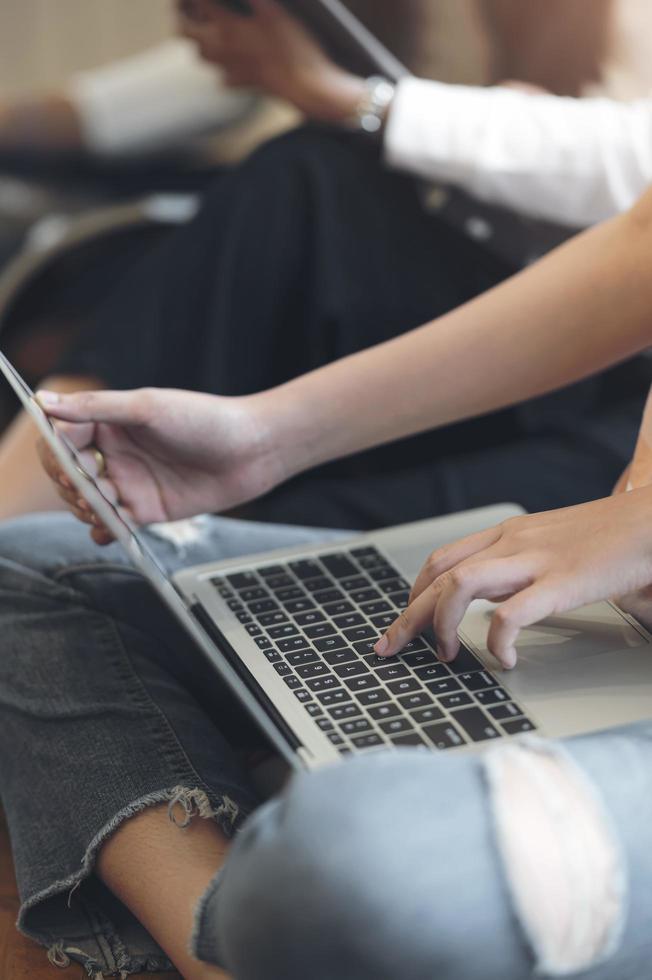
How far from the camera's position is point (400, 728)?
0.60m

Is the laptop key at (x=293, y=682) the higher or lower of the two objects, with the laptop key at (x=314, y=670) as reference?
higher

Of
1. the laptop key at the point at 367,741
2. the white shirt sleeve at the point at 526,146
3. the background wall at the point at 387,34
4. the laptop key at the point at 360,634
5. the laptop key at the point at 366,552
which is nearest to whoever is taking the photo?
the laptop key at the point at 367,741

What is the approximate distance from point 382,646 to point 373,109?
76 centimetres

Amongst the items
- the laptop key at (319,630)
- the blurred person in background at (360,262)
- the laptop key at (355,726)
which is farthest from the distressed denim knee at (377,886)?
the blurred person in background at (360,262)

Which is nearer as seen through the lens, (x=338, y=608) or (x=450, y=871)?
(x=450, y=871)

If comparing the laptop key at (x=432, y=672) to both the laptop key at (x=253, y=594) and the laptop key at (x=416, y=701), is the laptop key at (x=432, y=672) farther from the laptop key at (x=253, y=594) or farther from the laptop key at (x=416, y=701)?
the laptop key at (x=253, y=594)

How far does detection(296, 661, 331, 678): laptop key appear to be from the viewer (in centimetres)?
65

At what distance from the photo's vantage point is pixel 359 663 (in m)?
0.66

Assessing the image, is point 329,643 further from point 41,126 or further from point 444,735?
point 41,126

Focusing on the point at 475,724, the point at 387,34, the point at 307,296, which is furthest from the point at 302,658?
the point at 387,34

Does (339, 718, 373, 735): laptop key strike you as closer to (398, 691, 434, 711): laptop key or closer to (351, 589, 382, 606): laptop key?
(398, 691, 434, 711): laptop key

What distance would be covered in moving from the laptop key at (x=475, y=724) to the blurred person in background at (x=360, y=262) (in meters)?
0.50

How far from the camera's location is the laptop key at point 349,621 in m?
0.71

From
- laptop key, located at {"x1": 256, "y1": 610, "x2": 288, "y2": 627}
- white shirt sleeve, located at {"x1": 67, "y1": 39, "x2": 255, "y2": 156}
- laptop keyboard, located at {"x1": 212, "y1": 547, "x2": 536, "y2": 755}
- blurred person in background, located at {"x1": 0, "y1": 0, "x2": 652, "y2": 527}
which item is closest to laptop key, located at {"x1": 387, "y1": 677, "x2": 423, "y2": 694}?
laptop keyboard, located at {"x1": 212, "y1": 547, "x2": 536, "y2": 755}
